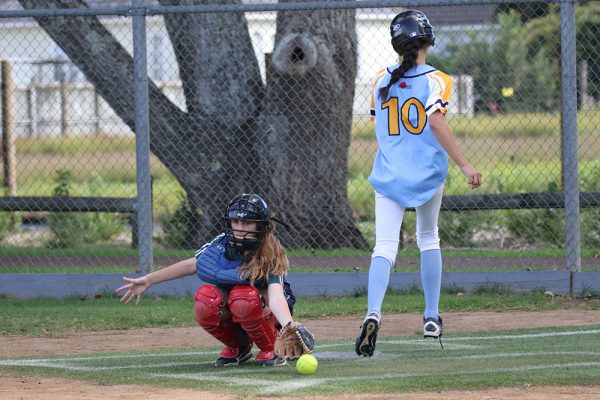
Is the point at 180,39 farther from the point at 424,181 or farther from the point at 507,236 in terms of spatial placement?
the point at 424,181

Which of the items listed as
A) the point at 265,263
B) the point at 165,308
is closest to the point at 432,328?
the point at 265,263

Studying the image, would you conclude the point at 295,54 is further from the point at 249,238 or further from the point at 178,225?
the point at 249,238

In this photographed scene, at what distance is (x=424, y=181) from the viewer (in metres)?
6.54

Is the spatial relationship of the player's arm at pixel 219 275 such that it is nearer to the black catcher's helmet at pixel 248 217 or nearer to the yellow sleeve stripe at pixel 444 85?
the black catcher's helmet at pixel 248 217

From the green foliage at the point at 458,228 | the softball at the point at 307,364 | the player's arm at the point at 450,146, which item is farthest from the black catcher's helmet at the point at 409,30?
the green foliage at the point at 458,228

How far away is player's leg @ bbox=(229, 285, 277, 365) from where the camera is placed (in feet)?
19.7

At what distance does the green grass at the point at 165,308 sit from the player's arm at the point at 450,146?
3.07 metres

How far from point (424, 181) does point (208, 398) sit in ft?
6.76

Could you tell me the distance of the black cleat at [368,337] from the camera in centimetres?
618

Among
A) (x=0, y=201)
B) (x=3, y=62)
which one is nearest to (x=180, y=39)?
(x=0, y=201)

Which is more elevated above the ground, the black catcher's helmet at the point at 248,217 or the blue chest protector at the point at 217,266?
the black catcher's helmet at the point at 248,217

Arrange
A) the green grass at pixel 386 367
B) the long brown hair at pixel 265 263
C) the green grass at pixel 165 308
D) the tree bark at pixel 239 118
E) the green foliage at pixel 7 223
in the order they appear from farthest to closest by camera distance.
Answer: the green foliage at pixel 7 223
the tree bark at pixel 239 118
the green grass at pixel 165 308
the long brown hair at pixel 265 263
the green grass at pixel 386 367

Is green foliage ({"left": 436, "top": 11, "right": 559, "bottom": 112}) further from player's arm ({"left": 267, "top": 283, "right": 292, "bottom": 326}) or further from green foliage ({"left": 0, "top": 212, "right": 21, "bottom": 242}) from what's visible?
player's arm ({"left": 267, "top": 283, "right": 292, "bottom": 326})

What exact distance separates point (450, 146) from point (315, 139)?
5513 millimetres
